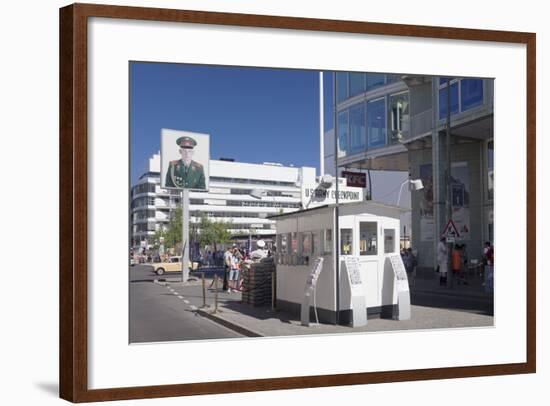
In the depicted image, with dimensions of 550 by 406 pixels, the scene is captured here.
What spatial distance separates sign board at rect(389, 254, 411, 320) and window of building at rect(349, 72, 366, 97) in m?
2.65

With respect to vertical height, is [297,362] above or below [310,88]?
below

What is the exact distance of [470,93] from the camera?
13125 mm

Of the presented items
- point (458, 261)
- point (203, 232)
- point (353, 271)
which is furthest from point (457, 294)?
point (203, 232)

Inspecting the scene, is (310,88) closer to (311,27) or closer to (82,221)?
(311,27)

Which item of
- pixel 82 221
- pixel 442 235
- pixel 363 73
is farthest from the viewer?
pixel 442 235

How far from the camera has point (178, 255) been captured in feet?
34.5

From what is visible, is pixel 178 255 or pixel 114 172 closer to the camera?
pixel 114 172

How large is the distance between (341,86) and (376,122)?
3428mm

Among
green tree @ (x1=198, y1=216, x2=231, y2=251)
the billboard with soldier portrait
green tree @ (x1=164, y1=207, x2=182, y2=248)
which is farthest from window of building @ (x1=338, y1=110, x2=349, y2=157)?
green tree @ (x1=164, y1=207, x2=182, y2=248)

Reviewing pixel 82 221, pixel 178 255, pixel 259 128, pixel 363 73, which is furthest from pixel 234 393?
pixel 363 73

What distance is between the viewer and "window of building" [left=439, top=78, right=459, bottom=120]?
12.4 m

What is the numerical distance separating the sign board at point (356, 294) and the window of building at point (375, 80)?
2627 millimetres

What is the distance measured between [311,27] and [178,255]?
3443 mm

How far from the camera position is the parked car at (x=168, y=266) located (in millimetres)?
10086
